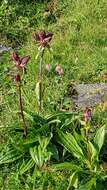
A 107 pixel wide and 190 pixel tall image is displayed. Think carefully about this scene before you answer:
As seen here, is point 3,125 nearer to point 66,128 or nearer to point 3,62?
point 66,128

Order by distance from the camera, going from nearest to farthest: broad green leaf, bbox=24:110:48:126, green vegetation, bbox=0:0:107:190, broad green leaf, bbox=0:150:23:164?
green vegetation, bbox=0:0:107:190 < broad green leaf, bbox=0:150:23:164 < broad green leaf, bbox=24:110:48:126

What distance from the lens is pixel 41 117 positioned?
17.3 feet

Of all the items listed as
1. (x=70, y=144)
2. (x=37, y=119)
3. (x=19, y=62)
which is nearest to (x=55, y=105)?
(x=37, y=119)

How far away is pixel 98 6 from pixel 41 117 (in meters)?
3.87

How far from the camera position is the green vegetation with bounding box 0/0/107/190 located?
4.81m

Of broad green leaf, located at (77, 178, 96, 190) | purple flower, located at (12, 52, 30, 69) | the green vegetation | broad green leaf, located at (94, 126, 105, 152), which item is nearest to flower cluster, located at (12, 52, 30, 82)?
purple flower, located at (12, 52, 30, 69)

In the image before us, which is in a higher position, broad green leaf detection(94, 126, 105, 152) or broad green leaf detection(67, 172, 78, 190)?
broad green leaf detection(94, 126, 105, 152)

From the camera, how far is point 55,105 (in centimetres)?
600

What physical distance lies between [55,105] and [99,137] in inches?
45.6

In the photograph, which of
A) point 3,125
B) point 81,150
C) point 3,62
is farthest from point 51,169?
point 3,62

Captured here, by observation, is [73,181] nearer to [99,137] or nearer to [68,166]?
A: [68,166]

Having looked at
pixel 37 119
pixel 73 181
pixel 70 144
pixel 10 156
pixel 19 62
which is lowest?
pixel 73 181

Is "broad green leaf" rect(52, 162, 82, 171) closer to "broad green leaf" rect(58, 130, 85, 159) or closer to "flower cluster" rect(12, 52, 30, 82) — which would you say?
"broad green leaf" rect(58, 130, 85, 159)

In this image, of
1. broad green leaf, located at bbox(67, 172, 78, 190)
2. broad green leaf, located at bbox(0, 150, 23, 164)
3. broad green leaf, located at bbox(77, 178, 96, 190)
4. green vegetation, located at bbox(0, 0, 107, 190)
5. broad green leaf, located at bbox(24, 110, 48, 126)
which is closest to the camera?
broad green leaf, located at bbox(77, 178, 96, 190)
